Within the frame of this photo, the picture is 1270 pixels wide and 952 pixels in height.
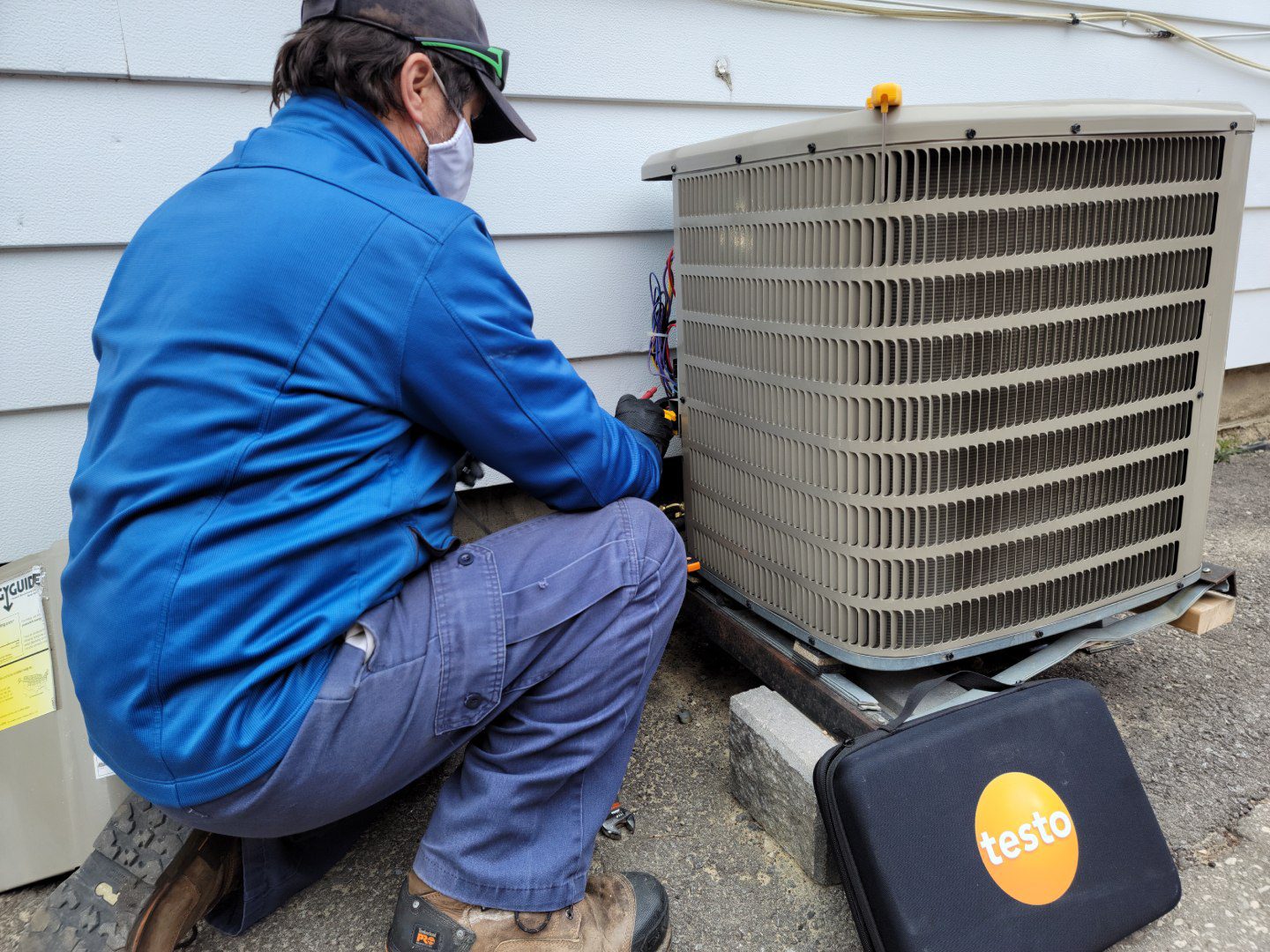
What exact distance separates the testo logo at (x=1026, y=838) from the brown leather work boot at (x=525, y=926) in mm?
515

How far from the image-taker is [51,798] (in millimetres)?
1577

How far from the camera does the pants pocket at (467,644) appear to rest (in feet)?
4.00

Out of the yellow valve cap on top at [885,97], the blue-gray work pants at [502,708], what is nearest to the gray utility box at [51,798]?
the blue-gray work pants at [502,708]

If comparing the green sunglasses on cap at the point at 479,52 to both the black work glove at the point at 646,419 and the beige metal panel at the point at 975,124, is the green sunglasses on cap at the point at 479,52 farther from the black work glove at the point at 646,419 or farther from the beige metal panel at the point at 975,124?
the black work glove at the point at 646,419

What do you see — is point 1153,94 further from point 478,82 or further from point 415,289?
point 415,289

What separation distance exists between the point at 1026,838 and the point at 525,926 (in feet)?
2.46

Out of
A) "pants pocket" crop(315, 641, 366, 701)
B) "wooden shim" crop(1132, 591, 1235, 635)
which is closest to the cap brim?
"pants pocket" crop(315, 641, 366, 701)

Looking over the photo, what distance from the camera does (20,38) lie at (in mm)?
1609

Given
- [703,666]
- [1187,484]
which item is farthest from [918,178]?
[703,666]

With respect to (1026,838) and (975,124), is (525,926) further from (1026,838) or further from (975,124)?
(975,124)

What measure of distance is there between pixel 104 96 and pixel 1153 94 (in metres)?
3.12

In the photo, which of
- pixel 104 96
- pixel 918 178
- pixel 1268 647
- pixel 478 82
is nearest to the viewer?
pixel 918 178

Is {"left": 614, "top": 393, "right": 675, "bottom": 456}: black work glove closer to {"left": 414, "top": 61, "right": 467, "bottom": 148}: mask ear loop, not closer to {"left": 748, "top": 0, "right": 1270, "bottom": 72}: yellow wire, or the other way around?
{"left": 414, "top": 61, "right": 467, "bottom": 148}: mask ear loop

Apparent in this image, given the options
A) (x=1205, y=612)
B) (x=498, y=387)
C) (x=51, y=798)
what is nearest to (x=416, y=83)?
(x=498, y=387)
